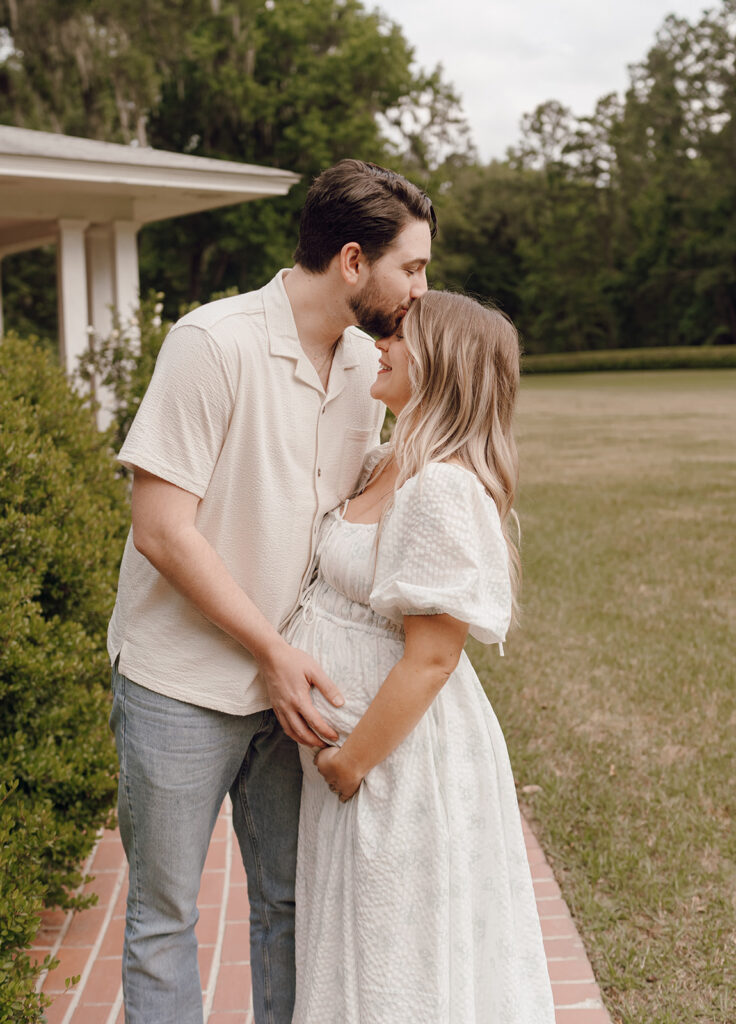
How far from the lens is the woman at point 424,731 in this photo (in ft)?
6.07

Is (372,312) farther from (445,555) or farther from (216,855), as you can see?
(216,855)

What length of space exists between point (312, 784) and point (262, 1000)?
0.59 meters

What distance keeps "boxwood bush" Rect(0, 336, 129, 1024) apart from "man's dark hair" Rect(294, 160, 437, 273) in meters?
1.53

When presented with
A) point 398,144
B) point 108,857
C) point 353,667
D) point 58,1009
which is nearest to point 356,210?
point 353,667

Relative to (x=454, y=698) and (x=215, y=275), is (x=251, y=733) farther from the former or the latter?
(x=215, y=275)

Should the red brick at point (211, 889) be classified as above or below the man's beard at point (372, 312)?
below

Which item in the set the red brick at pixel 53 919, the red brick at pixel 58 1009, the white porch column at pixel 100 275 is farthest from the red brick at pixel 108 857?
the white porch column at pixel 100 275

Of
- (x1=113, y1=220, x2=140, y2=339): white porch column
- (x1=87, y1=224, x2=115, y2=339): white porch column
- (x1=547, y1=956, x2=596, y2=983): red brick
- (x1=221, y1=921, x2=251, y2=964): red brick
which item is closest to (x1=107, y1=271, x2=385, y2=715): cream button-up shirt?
(x1=221, y1=921, x2=251, y2=964): red brick

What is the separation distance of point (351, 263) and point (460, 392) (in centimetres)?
37

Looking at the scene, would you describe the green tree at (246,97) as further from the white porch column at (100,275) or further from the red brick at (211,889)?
the red brick at (211,889)

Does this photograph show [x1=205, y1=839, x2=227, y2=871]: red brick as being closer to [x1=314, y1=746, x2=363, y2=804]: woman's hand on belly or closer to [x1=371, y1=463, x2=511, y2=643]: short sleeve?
[x1=314, y1=746, x2=363, y2=804]: woman's hand on belly

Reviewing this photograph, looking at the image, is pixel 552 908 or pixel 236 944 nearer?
pixel 236 944

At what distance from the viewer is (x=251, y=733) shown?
212 centimetres

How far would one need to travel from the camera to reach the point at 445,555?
1.82 m
